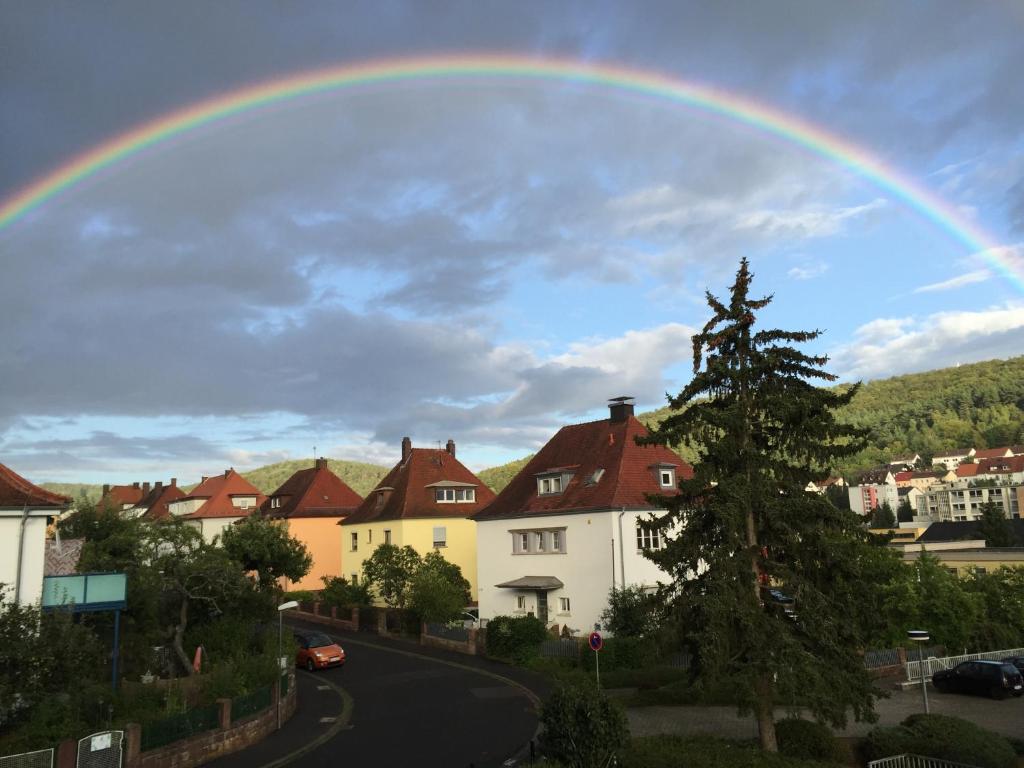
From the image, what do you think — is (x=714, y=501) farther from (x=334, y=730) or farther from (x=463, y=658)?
(x=463, y=658)

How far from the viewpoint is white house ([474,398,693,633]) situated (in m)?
39.3

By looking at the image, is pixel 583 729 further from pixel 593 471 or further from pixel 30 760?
pixel 593 471

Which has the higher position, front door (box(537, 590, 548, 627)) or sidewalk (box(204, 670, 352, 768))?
front door (box(537, 590, 548, 627))

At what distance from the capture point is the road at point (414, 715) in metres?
20.0

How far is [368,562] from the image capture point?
47625 mm

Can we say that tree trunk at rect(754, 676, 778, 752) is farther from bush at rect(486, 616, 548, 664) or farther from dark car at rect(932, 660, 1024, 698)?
bush at rect(486, 616, 548, 664)

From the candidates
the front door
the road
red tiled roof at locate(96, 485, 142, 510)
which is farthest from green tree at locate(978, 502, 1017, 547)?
red tiled roof at locate(96, 485, 142, 510)

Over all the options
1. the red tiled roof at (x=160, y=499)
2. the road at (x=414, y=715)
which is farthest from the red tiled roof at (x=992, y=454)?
the road at (x=414, y=715)

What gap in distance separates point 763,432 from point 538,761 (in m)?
9.49

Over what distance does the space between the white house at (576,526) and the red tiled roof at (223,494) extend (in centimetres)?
3807

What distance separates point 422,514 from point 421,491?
8.74ft

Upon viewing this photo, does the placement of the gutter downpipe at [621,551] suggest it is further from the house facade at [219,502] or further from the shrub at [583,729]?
the house facade at [219,502]

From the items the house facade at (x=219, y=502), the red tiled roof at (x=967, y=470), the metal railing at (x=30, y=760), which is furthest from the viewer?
the red tiled roof at (x=967, y=470)

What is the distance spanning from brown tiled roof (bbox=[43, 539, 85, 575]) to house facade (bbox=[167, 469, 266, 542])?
144 feet
